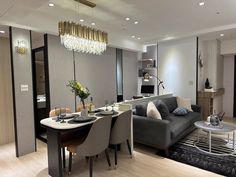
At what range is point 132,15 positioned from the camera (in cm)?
386

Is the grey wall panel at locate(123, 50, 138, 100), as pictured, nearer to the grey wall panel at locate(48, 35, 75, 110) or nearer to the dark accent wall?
the grey wall panel at locate(48, 35, 75, 110)

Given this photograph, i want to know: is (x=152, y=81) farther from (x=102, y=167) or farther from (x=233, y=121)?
(x=102, y=167)

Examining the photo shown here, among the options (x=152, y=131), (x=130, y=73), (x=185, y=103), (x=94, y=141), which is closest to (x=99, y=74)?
(x=130, y=73)

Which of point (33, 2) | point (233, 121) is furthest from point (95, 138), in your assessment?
point (233, 121)

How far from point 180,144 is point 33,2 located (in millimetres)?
3842

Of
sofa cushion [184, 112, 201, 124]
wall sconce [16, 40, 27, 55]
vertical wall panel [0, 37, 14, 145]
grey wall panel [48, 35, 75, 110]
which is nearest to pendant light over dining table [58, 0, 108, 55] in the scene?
wall sconce [16, 40, 27, 55]

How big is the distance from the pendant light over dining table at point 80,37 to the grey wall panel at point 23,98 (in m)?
1.08

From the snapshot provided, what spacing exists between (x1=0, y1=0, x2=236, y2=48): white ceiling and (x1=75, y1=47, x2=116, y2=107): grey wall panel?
2.91ft

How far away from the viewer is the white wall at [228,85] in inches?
255

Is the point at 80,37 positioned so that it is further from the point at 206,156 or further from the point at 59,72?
the point at 206,156

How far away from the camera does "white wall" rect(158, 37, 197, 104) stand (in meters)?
5.59

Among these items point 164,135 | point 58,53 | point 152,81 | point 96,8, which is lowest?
point 164,135

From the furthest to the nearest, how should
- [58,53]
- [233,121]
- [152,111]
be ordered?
[233,121] < [58,53] < [152,111]

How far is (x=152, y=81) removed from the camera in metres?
7.02
